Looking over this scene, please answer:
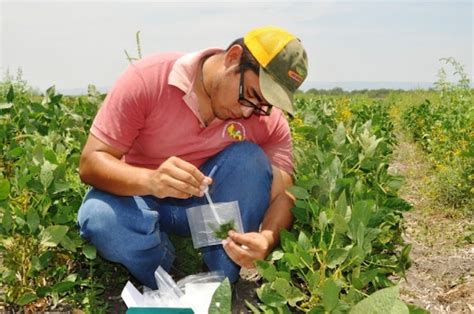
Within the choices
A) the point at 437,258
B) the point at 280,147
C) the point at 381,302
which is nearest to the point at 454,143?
the point at 437,258

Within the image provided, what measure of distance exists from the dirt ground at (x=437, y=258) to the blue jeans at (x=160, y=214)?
2.60 ft

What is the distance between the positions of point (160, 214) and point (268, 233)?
0.50 metres

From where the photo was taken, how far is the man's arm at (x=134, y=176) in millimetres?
1994

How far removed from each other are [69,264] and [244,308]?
2.55 feet

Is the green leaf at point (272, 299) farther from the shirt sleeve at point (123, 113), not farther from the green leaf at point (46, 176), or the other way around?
the green leaf at point (46, 176)

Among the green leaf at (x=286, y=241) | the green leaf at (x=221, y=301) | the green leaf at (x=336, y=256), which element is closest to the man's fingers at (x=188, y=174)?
the green leaf at (x=286, y=241)

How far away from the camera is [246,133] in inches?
98.8

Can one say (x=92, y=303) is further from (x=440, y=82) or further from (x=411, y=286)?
(x=440, y=82)

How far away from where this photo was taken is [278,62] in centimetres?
214

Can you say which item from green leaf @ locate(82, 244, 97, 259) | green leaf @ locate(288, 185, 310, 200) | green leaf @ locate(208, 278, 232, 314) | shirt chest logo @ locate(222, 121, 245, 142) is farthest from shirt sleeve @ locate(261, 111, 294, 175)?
green leaf @ locate(208, 278, 232, 314)

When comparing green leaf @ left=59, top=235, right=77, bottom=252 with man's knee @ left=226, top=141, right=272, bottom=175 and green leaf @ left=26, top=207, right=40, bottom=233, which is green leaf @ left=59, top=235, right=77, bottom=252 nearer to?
green leaf @ left=26, top=207, right=40, bottom=233

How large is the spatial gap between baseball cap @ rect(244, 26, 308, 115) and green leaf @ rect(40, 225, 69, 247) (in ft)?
Answer: 2.88

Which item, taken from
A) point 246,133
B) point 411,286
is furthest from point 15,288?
point 411,286

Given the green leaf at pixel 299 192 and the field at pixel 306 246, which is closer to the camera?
the field at pixel 306 246
